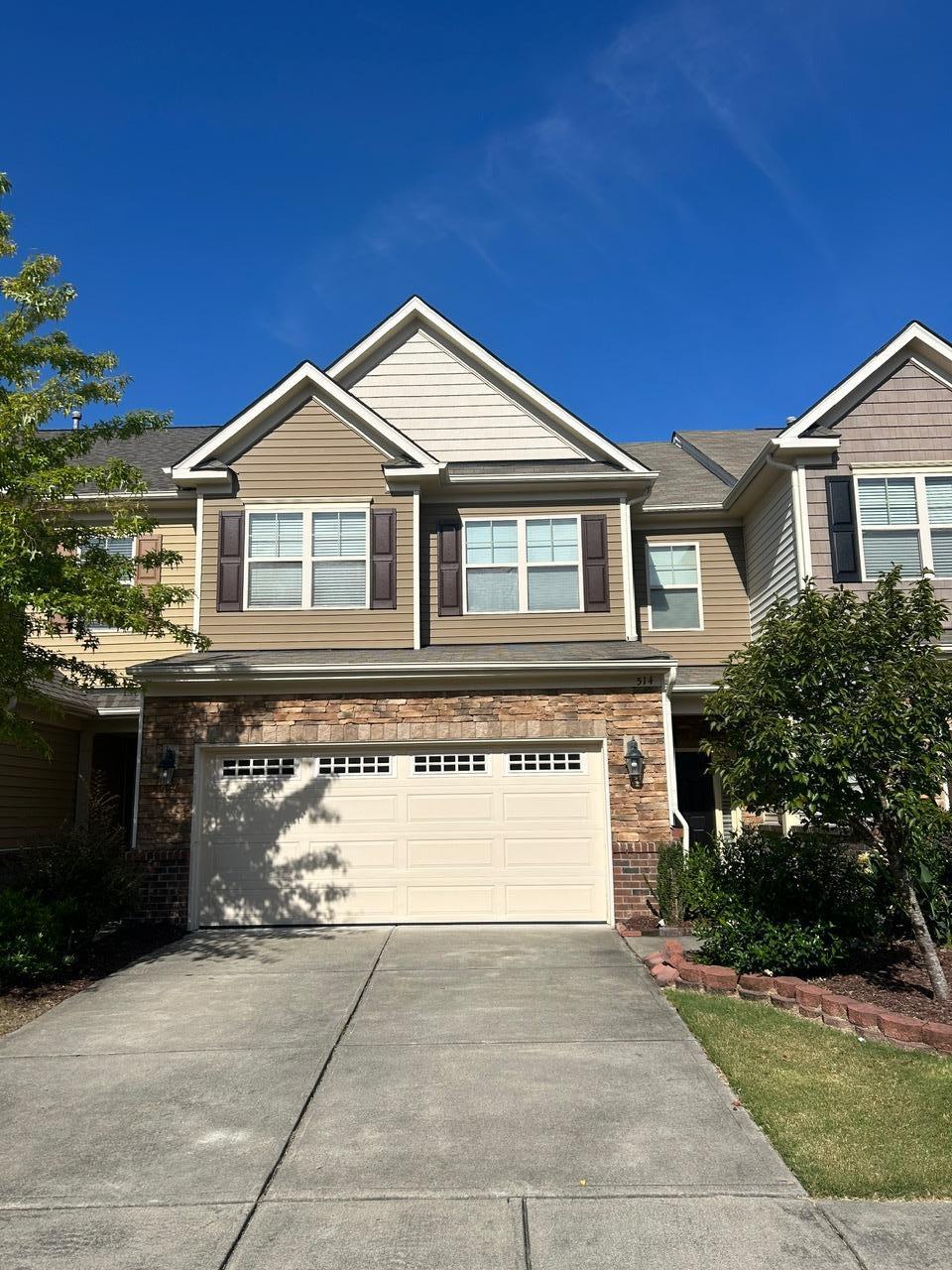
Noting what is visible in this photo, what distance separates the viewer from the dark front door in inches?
620

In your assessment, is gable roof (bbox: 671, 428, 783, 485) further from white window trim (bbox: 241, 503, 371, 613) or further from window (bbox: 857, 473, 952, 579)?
white window trim (bbox: 241, 503, 371, 613)

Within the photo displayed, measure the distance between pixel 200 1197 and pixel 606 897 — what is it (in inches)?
305

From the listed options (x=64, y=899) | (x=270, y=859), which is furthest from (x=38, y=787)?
(x=64, y=899)

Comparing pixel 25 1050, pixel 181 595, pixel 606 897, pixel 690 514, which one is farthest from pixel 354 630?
pixel 25 1050

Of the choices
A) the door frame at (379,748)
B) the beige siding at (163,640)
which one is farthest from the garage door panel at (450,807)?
the beige siding at (163,640)

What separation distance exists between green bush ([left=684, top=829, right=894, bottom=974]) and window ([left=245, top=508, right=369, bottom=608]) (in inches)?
257

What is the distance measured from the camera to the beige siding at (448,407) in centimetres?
1532

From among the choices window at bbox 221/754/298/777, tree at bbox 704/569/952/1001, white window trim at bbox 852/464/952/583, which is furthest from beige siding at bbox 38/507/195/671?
white window trim at bbox 852/464/952/583

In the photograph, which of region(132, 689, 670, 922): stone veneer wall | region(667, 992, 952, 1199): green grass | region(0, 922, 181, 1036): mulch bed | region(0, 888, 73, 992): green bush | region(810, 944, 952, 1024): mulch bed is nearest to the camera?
region(667, 992, 952, 1199): green grass

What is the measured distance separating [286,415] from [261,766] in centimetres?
542

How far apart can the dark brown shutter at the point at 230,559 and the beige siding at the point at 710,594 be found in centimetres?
643

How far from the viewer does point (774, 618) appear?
8.53m

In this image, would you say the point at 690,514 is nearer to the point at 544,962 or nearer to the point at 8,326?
the point at 544,962

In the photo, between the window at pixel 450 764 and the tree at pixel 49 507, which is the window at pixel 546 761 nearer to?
the window at pixel 450 764
